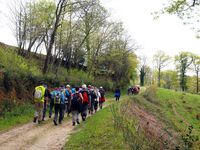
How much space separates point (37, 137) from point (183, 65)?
3020 inches

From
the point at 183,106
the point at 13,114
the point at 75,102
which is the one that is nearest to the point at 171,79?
the point at 183,106

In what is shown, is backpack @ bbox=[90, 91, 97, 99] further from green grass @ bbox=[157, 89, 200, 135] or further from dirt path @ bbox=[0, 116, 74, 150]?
green grass @ bbox=[157, 89, 200, 135]

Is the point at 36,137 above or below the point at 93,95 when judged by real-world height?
below

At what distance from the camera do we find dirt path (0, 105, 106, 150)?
10.2m

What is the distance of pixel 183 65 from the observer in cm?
8319

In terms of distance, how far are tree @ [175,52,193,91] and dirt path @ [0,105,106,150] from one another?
72119 mm

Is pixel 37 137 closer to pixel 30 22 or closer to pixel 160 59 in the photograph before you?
pixel 30 22

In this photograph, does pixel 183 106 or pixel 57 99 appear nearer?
pixel 57 99

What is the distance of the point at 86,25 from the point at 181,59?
5490 centimetres

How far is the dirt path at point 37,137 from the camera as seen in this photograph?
10.2 meters

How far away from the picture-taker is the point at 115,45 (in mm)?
50938

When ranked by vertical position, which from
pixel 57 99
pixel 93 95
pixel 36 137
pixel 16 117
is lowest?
pixel 36 137

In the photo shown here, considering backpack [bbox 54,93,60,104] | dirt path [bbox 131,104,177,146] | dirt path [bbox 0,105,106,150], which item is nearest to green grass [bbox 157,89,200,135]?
dirt path [bbox 131,104,177,146]

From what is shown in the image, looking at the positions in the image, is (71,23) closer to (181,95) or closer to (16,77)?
(16,77)
